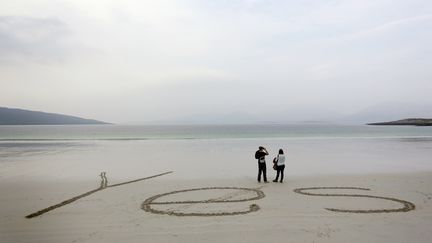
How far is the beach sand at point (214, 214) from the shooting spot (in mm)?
9586

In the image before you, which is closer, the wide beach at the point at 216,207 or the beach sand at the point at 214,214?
the beach sand at the point at 214,214

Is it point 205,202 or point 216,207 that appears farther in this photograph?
point 205,202

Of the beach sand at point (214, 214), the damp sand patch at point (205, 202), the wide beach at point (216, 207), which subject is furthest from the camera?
the damp sand patch at point (205, 202)

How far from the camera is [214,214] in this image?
38.8ft

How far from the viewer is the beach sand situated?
9586mm

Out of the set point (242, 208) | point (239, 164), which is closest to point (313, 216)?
point (242, 208)

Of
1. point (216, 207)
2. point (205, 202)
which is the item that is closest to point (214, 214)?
point (216, 207)

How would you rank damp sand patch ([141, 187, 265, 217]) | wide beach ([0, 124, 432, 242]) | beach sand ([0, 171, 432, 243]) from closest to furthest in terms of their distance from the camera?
beach sand ([0, 171, 432, 243])
wide beach ([0, 124, 432, 242])
damp sand patch ([141, 187, 265, 217])

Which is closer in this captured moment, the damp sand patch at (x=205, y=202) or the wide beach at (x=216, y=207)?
the wide beach at (x=216, y=207)

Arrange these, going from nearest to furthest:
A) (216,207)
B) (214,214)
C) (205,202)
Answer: (214,214) < (216,207) < (205,202)

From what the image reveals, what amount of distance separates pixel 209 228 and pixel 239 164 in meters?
17.1

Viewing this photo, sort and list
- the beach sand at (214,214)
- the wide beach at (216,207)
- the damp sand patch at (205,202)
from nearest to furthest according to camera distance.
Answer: the beach sand at (214,214)
the wide beach at (216,207)
the damp sand patch at (205,202)

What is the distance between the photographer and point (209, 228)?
33.6 feet

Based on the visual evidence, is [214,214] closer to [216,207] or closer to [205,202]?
[216,207]
